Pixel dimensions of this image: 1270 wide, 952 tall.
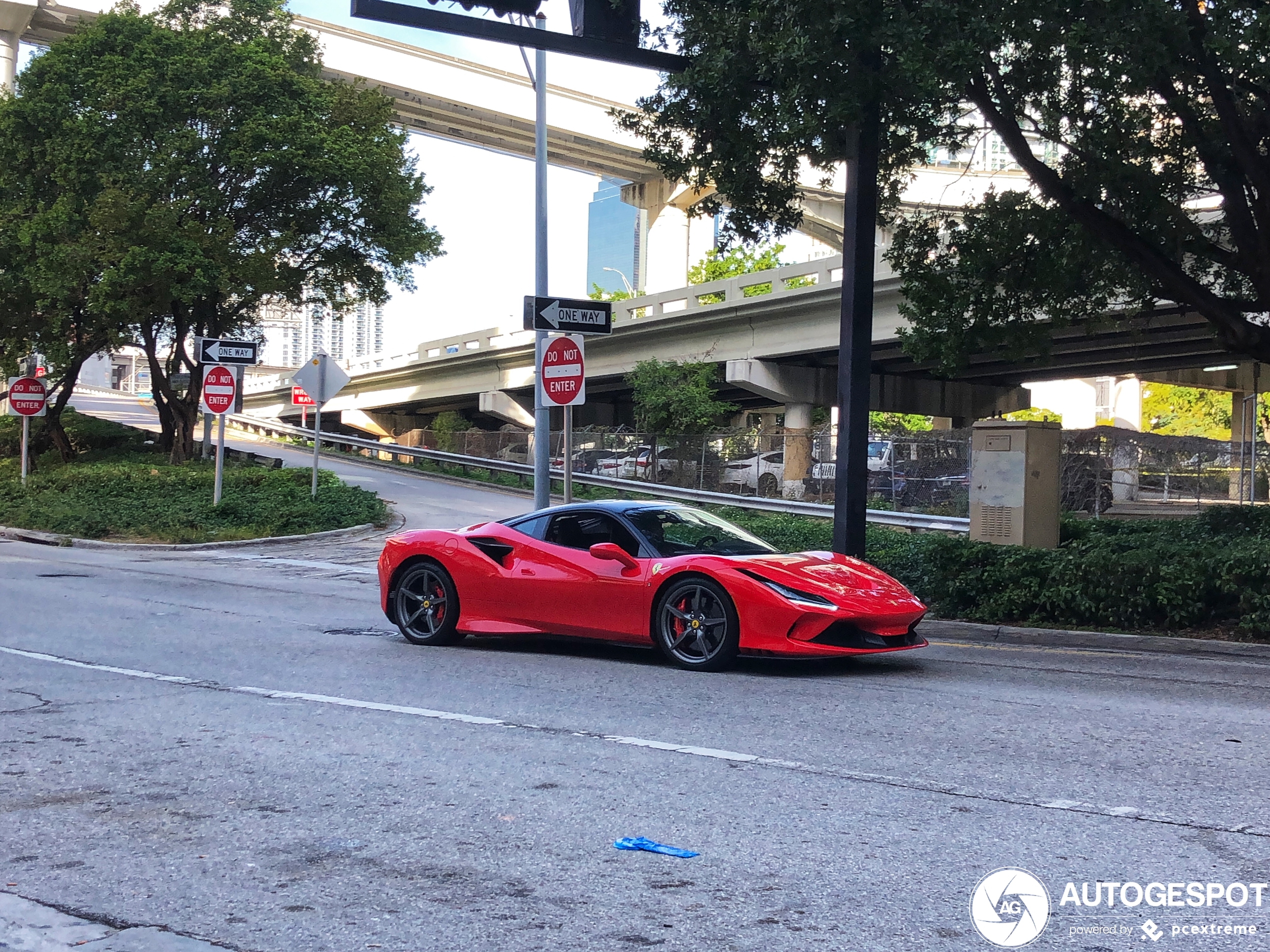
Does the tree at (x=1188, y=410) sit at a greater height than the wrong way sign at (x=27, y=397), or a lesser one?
greater

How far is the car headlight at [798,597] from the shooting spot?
27.7 ft

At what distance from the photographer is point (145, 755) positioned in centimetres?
610

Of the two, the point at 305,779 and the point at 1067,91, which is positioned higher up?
the point at 1067,91

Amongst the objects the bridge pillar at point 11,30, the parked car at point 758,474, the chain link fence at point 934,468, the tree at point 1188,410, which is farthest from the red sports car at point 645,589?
the tree at point 1188,410

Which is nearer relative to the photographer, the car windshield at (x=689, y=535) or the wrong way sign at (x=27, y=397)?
the car windshield at (x=689, y=535)

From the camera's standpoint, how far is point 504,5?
1017 cm

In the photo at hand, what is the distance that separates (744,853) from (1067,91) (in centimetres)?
1182

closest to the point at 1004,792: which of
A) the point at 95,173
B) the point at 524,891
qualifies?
the point at 524,891

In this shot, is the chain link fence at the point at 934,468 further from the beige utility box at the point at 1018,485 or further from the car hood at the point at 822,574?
the car hood at the point at 822,574

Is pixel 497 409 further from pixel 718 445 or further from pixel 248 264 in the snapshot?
pixel 248 264

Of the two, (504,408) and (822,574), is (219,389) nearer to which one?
(822,574)

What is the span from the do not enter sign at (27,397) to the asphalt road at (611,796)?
63.2 feet

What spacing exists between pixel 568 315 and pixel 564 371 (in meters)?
0.75

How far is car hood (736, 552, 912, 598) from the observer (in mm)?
8586
